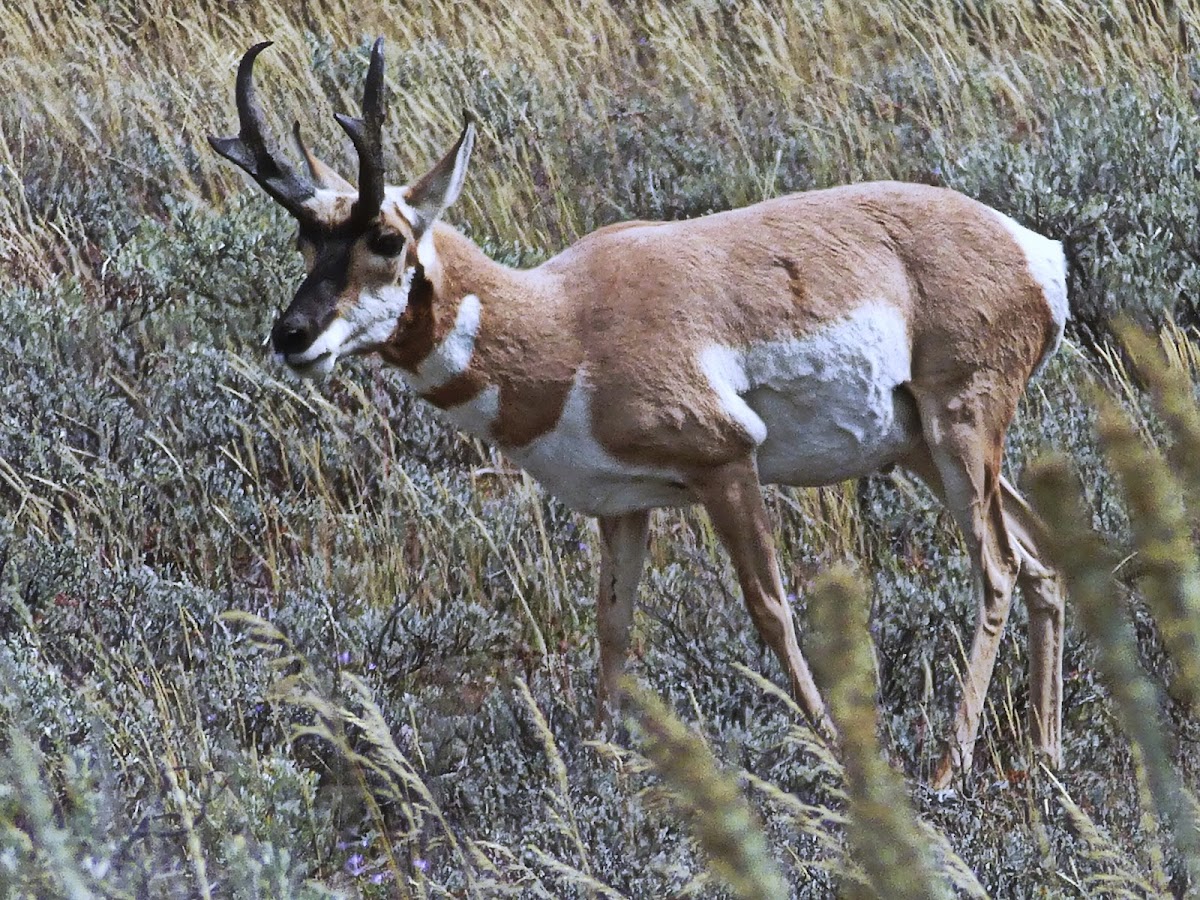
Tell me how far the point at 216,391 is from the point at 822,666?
4.94 m

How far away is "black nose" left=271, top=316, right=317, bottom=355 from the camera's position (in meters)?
3.47

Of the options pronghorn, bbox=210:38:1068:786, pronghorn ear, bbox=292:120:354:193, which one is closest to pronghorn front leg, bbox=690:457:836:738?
pronghorn, bbox=210:38:1068:786

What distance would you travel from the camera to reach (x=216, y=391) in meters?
5.62

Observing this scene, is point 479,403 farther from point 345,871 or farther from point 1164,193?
point 1164,193

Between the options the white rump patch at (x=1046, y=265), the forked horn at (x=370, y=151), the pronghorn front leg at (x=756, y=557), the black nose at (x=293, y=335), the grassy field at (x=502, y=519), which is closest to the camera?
the grassy field at (x=502, y=519)

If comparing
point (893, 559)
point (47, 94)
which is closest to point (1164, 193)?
point (893, 559)

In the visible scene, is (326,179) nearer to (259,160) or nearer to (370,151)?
(259,160)

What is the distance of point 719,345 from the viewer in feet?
12.8

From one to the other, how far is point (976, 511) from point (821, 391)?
0.56 metres

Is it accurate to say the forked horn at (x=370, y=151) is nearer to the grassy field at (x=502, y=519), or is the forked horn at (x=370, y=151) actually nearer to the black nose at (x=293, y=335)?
the black nose at (x=293, y=335)

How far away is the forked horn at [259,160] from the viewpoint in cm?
371

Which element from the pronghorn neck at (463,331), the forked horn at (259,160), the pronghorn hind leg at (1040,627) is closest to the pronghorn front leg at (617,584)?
the pronghorn neck at (463,331)

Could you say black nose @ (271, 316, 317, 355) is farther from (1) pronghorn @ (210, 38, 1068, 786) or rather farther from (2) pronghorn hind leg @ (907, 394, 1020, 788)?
(2) pronghorn hind leg @ (907, 394, 1020, 788)

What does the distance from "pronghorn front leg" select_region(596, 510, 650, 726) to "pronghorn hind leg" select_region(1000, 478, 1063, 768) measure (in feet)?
3.14
